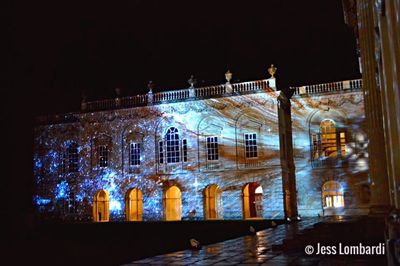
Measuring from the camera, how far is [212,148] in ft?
108

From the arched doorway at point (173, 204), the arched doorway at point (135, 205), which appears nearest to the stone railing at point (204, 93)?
the arched doorway at point (135, 205)

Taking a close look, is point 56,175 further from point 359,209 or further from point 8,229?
point 359,209

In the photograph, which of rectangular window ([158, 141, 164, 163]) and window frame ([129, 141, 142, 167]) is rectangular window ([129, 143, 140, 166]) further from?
rectangular window ([158, 141, 164, 163])

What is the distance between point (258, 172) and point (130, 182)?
30.4 feet

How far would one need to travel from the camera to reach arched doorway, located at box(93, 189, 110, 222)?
36.3 m

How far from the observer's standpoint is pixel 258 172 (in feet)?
104

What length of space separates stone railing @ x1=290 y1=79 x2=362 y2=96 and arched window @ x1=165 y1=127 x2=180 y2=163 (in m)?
8.63

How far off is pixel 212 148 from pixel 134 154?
5.94m

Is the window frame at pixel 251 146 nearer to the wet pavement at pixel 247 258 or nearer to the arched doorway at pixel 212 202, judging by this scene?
the arched doorway at pixel 212 202

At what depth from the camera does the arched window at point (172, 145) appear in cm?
3381

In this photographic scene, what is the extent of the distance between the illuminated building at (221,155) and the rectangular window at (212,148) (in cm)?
7

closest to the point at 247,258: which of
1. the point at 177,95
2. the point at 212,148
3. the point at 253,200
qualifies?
the point at 212,148

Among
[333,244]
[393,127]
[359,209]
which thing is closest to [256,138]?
[359,209]

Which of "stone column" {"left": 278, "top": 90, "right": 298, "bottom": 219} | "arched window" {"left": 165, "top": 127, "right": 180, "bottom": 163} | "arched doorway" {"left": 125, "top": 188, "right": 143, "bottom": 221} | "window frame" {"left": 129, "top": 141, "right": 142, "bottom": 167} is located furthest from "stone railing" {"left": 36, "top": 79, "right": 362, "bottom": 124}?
"arched doorway" {"left": 125, "top": 188, "right": 143, "bottom": 221}
